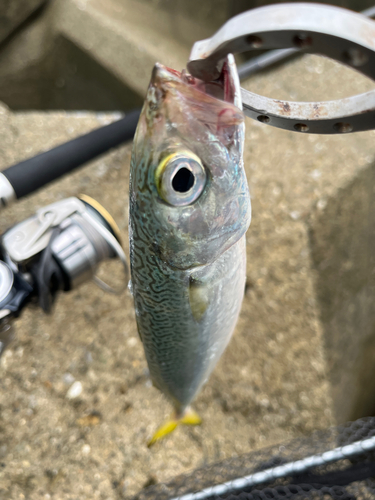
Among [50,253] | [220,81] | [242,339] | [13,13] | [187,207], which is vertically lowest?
[242,339]

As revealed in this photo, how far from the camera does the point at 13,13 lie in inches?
116

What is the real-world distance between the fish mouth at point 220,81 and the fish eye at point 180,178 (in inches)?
3.5

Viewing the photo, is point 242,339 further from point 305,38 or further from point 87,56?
point 87,56

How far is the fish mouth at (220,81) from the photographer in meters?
0.46

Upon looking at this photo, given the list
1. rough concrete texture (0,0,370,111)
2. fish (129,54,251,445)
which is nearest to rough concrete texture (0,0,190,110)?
rough concrete texture (0,0,370,111)

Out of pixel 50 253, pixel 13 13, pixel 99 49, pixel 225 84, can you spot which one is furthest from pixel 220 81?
pixel 13 13

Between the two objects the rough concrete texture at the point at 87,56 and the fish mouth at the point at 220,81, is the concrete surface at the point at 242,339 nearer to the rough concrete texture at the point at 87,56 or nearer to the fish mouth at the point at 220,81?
the rough concrete texture at the point at 87,56

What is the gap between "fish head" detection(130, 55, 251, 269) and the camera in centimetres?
46

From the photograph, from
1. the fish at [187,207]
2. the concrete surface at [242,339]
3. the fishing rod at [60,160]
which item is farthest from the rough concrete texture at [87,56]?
the fish at [187,207]

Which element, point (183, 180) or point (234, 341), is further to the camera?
point (234, 341)

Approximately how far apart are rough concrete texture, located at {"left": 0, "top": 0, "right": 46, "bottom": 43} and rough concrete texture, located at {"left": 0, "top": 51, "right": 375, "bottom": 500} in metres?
1.62

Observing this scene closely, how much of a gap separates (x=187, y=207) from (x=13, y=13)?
131 inches

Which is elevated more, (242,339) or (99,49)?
(99,49)

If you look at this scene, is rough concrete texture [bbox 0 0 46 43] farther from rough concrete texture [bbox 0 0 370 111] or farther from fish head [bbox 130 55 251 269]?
fish head [bbox 130 55 251 269]
